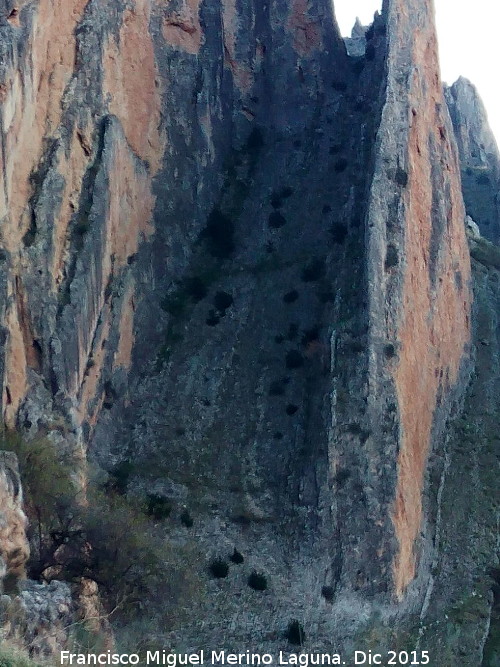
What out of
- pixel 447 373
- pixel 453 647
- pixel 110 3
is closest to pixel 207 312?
pixel 447 373

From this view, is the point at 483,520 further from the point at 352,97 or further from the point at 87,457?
the point at 352,97

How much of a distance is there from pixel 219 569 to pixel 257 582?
→ 1388 millimetres

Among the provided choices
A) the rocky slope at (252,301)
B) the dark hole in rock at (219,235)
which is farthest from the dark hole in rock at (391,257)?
the dark hole in rock at (219,235)

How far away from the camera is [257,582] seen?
Answer: 28.4 meters

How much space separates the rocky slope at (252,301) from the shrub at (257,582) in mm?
120

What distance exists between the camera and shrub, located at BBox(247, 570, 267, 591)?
93.0 feet

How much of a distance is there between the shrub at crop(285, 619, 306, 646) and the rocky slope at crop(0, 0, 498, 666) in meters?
Result: 0.31

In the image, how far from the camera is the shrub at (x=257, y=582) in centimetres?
2834

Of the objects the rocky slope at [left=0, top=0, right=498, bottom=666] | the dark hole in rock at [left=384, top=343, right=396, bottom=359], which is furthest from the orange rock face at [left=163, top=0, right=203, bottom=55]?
the dark hole in rock at [left=384, top=343, right=396, bottom=359]

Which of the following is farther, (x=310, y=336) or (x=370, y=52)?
(x=370, y=52)

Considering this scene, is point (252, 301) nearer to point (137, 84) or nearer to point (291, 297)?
point (291, 297)

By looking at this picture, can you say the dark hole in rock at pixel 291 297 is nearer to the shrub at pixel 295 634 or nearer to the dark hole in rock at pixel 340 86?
the dark hole in rock at pixel 340 86

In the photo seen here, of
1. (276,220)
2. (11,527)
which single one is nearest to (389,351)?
(276,220)

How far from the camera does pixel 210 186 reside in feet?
135
